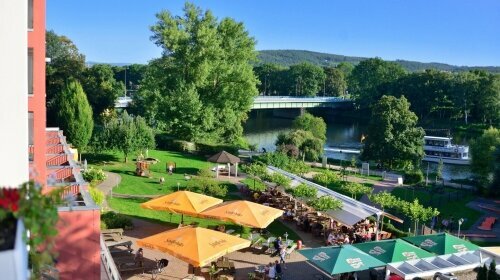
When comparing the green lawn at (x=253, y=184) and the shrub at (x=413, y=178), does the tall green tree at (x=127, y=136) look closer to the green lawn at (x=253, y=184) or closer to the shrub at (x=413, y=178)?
the green lawn at (x=253, y=184)

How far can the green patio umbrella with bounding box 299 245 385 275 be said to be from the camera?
1847 centimetres

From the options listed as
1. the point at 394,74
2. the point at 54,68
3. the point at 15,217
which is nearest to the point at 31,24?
the point at 15,217

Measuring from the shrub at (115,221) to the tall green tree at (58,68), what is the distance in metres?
20.1

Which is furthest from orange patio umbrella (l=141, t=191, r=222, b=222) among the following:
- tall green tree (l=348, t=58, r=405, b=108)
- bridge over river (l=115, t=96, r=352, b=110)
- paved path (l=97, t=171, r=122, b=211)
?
tall green tree (l=348, t=58, r=405, b=108)

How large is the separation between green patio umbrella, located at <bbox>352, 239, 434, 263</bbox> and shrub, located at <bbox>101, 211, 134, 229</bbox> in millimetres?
11183

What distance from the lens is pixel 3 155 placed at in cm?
1200

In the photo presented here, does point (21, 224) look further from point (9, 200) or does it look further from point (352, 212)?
point (352, 212)

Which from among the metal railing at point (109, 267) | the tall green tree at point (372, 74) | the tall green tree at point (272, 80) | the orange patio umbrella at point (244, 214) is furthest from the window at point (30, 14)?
the tall green tree at point (272, 80)

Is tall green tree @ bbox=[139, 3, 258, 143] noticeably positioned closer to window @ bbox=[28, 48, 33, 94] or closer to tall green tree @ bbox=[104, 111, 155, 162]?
tall green tree @ bbox=[104, 111, 155, 162]

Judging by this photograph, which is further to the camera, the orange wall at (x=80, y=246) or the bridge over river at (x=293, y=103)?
the bridge over river at (x=293, y=103)

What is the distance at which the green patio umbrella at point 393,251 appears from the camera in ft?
65.0

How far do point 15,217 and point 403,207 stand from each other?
23.3 metres

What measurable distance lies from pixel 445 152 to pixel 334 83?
3627 inches

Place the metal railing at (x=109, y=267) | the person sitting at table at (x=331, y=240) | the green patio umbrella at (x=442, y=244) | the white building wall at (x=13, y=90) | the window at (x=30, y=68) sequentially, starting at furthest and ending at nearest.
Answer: the person sitting at table at (x=331, y=240), the green patio umbrella at (x=442, y=244), the metal railing at (x=109, y=267), the window at (x=30, y=68), the white building wall at (x=13, y=90)
